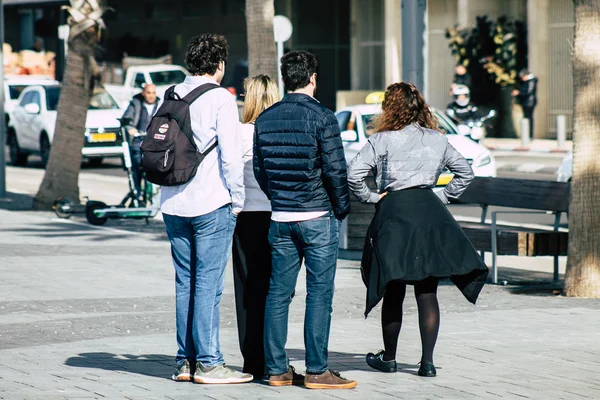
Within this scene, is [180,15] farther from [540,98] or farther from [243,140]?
[243,140]

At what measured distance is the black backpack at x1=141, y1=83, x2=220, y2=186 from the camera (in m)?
6.55

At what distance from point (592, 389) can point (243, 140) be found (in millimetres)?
2254

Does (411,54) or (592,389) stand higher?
(411,54)

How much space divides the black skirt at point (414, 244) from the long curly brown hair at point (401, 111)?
368 mm

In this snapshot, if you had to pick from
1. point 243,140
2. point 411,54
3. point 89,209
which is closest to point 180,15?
point 89,209

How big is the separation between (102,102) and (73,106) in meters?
9.29

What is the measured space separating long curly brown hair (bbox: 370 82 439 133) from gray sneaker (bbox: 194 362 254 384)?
5.05ft

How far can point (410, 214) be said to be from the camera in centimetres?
693

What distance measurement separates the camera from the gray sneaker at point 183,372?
6797 mm

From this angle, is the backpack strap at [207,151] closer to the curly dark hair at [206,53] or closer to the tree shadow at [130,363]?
the curly dark hair at [206,53]

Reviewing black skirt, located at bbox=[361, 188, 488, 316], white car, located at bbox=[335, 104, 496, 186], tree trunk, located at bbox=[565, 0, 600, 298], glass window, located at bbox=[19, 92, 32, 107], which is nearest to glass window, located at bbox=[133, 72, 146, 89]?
glass window, located at bbox=[19, 92, 32, 107]

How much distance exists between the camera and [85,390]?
6.57 m

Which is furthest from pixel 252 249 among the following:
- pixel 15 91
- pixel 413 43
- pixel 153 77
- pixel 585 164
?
pixel 153 77

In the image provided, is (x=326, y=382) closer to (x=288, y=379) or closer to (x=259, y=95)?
(x=288, y=379)
